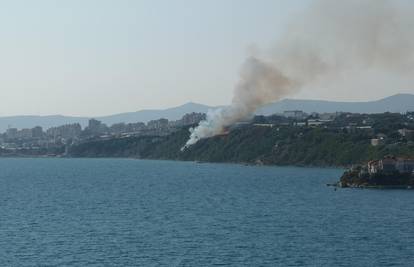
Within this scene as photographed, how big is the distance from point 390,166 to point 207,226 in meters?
49.1

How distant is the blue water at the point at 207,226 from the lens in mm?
55000

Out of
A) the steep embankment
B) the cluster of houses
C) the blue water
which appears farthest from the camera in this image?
the steep embankment

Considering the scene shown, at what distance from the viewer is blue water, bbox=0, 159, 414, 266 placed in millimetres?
55000

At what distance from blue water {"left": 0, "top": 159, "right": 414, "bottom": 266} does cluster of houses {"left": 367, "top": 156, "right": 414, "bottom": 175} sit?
713cm

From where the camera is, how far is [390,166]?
113 metres

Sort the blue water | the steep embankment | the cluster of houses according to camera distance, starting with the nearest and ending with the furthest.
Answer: the blue water < the cluster of houses < the steep embankment

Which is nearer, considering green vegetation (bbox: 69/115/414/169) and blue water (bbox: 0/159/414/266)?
blue water (bbox: 0/159/414/266)

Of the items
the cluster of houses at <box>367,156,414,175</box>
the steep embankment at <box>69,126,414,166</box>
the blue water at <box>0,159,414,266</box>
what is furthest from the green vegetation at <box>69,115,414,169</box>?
the blue water at <box>0,159,414,266</box>

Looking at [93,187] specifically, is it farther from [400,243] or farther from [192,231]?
[400,243]

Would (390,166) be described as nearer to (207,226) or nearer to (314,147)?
(207,226)

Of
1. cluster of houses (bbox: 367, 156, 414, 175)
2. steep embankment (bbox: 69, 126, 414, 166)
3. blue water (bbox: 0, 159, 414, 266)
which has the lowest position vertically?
blue water (bbox: 0, 159, 414, 266)

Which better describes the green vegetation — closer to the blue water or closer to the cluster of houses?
the cluster of houses

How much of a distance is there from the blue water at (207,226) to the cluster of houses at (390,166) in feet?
23.4

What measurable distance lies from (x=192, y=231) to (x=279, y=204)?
75.3 ft
